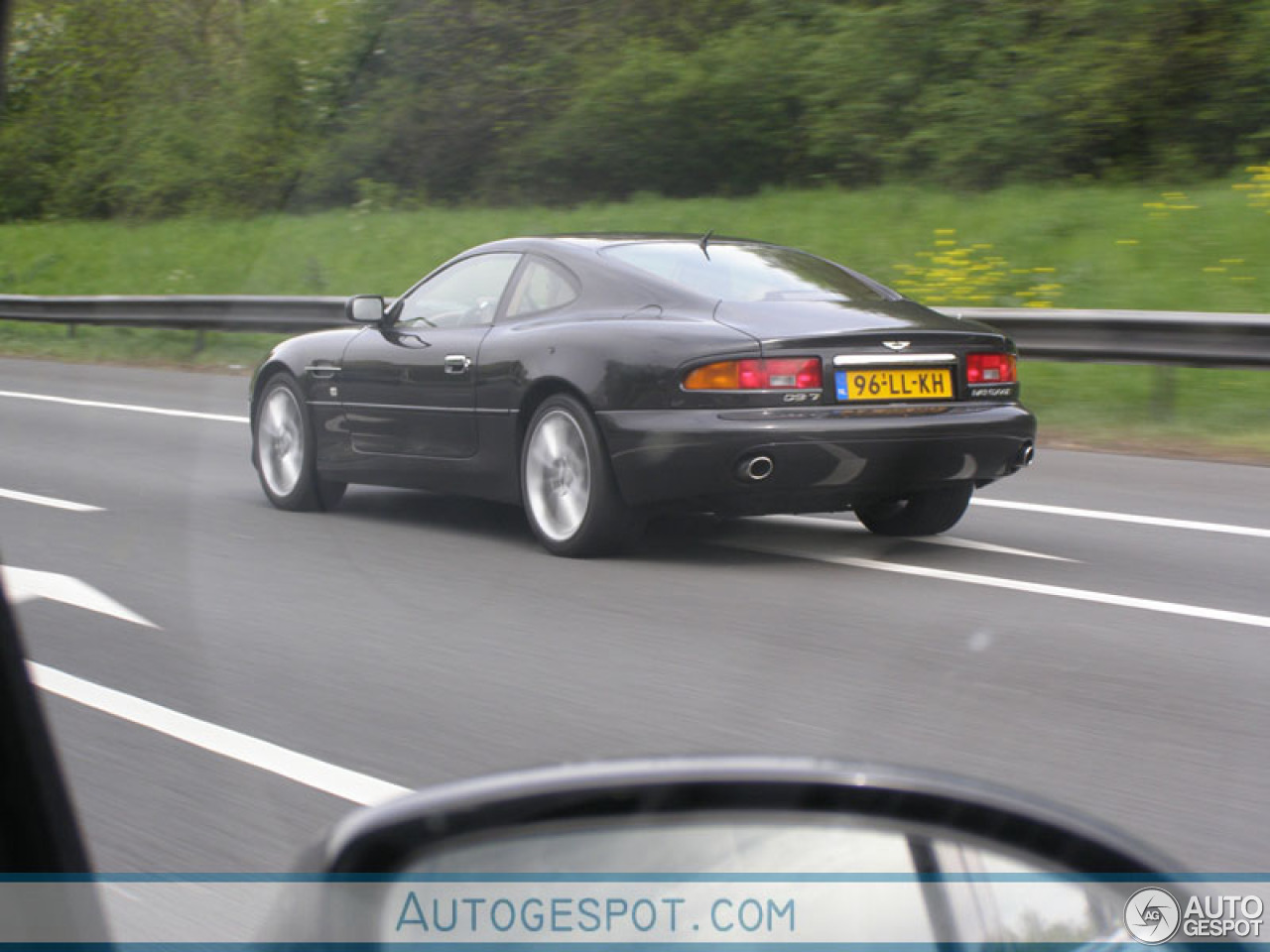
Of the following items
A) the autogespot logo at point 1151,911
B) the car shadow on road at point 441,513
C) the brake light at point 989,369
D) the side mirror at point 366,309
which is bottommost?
the car shadow on road at point 441,513

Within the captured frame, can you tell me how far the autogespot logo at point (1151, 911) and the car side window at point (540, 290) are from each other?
603cm

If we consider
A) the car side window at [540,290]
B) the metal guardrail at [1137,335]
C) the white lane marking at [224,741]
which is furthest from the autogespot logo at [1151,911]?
the metal guardrail at [1137,335]

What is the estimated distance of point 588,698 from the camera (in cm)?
484

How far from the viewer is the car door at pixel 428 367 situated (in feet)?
25.1

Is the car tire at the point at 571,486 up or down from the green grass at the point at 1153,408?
up

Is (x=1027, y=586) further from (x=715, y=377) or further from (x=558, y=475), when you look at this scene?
(x=558, y=475)

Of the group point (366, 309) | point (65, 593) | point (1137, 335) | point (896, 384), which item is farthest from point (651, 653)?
point (1137, 335)

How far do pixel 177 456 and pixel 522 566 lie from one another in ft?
16.6

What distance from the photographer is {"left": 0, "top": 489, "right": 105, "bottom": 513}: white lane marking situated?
895cm

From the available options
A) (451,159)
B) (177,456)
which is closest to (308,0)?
(451,159)

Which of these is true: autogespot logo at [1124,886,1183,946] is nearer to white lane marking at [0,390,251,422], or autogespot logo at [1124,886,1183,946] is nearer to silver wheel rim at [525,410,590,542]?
silver wheel rim at [525,410,590,542]

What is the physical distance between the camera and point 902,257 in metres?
20.0

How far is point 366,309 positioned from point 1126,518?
12.5ft

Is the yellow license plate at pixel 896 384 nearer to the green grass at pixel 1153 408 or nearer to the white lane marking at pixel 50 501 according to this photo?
the green grass at pixel 1153 408
